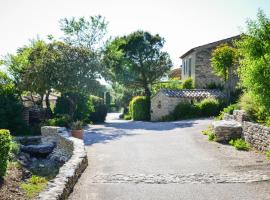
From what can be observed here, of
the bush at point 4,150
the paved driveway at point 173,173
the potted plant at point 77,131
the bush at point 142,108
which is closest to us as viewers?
the paved driveway at point 173,173

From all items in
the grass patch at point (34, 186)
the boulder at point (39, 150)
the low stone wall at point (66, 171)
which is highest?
the low stone wall at point (66, 171)

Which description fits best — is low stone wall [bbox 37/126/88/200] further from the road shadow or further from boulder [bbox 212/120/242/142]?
boulder [bbox 212/120/242/142]

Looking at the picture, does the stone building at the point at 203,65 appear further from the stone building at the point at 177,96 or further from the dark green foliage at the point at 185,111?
the dark green foliage at the point at 185,111

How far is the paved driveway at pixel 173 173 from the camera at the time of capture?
381 inches

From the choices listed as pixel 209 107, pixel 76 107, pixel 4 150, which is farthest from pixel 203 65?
pixel 4 150

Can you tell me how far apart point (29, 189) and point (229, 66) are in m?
24.8

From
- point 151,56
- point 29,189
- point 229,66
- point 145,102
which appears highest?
point 151,56

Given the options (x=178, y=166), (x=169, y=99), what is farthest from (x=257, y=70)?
(x=169, y=99)

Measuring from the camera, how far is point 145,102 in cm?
4291

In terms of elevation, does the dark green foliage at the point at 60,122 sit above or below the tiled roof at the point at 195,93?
below

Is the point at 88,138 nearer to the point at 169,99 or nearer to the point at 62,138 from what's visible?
the point at 62,138

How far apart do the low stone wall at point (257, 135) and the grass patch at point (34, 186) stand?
9.08 metres

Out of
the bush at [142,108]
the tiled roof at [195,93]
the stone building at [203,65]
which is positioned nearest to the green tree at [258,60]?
the tiled roof at [195,93]

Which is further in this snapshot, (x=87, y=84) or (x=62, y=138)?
(x=87, y=84)
